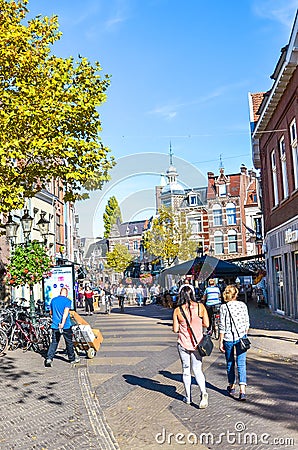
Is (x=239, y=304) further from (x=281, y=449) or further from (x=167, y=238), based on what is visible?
(x=167, y=238)

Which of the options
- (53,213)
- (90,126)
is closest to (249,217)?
(53,213)

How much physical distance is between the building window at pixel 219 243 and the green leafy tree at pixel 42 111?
53.9 m

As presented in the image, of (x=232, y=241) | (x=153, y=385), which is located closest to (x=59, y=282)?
(x=153, y=385)

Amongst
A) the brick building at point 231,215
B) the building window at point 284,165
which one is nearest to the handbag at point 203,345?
the building window at point 284,165

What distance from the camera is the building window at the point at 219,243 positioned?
68938mm

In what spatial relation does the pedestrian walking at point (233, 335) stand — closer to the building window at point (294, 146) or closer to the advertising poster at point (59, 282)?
the building window at point (294, 146)

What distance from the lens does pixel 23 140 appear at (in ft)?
45.9

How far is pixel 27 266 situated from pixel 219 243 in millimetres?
54270

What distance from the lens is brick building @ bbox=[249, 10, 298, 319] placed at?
18.0 metres

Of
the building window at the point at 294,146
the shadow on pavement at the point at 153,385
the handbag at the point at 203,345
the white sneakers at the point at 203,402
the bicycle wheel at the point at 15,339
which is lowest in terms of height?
the shadow on pavement at the point at 153,385

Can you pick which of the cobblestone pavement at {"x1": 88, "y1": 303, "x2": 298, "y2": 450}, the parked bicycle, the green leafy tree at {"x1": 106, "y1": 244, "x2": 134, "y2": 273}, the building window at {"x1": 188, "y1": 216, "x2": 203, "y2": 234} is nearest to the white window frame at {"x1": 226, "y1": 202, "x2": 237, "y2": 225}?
the building window at {"x1": 188, "y1": 216, "x2": 203, "y2": 234}

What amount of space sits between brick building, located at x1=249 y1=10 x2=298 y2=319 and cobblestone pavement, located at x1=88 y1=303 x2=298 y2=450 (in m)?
5.28

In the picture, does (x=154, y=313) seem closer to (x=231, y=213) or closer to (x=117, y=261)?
(x=231, y=213)

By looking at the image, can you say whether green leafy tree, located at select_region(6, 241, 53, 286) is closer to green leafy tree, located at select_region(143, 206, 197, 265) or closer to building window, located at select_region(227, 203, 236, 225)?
green leafy tree, located at select_region(143, 206, 197, 265)
